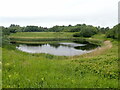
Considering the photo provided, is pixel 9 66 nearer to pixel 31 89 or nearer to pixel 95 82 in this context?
pixel 31 89

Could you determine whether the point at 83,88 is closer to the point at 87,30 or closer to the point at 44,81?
the point at 44,81

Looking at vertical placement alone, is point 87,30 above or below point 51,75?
above

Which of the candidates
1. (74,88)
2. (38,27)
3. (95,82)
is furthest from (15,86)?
(38,27)

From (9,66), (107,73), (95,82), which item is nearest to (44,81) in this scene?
(95,82)

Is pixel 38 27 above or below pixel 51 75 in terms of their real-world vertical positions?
above

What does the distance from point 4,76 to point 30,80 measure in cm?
135

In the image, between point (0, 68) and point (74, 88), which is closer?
point (74, 88)

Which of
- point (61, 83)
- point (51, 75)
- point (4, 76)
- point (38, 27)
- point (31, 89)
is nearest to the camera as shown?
point (31, 89)

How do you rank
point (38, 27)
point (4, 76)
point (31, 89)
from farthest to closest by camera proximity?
point (38, 27) < point (4, 76) < point (31, 89)

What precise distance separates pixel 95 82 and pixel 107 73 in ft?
5.39

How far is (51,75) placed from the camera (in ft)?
23.8

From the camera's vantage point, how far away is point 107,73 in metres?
7.81

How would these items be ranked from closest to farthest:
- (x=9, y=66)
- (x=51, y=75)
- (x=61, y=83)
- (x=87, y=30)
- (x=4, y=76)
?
(x=61, y=83)
(x=4, y=76)
(x=51, y=75)
(x=9, y=66)
(x=87, y=30)

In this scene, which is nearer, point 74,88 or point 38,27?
point 74,88
